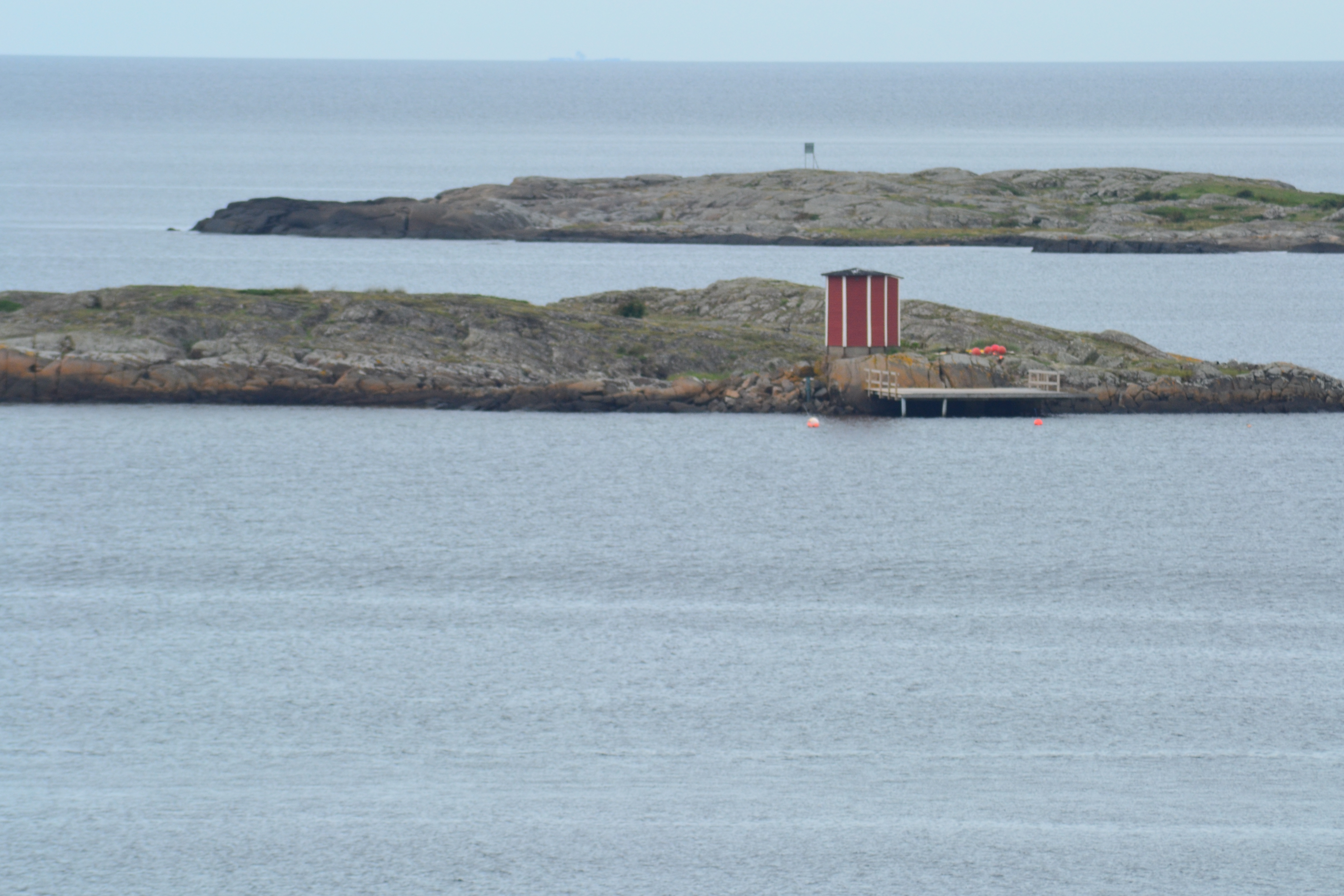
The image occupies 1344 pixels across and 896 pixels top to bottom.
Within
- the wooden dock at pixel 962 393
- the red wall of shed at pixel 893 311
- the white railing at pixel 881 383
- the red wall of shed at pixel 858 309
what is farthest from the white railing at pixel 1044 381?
the red wall of shed at pixel 858 309

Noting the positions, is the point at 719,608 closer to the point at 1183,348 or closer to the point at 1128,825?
the point at 1128,825

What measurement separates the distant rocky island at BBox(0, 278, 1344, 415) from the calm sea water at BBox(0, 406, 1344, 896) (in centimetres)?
599

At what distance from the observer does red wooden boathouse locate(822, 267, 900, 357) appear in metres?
65.5

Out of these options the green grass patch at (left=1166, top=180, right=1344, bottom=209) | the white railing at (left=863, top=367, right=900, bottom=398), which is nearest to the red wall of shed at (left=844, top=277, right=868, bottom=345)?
the white railing at (left=863, top=367, right=900, bottom=398)

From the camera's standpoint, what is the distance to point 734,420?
2665 inches

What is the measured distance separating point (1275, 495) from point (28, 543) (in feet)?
123

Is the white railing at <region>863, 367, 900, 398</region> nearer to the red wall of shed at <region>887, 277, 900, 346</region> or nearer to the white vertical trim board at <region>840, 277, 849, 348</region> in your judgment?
the red wall of shed at <region>887, 277, 900, 346</region>

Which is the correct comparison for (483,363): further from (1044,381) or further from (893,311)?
(1044,381)

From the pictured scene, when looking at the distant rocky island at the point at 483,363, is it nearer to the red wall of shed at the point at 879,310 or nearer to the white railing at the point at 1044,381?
the white railing at the point at 1044,381

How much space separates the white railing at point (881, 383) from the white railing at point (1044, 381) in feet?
19.3

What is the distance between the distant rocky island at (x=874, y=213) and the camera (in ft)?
428

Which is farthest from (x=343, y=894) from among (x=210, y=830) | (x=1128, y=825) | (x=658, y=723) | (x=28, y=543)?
(x=28, y=543)

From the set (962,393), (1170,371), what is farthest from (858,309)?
(1170,371)

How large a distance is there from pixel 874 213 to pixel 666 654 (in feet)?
327
